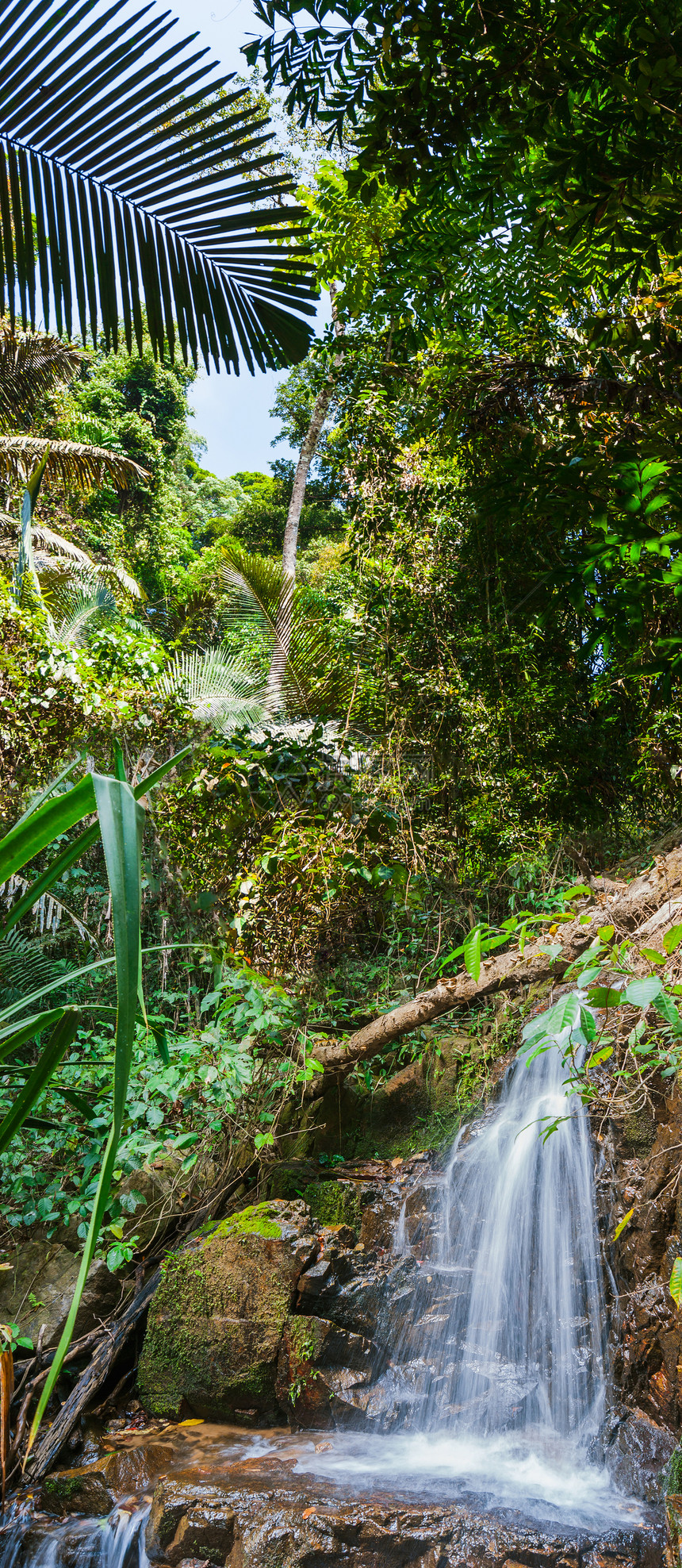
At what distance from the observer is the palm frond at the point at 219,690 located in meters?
8.55

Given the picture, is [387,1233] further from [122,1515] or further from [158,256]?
[158,256]

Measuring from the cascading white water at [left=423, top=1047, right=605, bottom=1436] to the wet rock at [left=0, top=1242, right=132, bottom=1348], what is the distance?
6.69 feet

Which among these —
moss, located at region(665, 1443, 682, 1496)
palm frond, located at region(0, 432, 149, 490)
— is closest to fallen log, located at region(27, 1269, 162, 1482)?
moss, located at region(665, 1443, 682, 1496)

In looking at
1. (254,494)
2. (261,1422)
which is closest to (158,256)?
(261,1422)

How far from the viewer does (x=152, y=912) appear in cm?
789

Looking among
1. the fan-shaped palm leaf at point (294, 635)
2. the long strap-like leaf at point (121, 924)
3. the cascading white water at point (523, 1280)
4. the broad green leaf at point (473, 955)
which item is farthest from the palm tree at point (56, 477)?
the long strap-like leaf at point (121, 924)

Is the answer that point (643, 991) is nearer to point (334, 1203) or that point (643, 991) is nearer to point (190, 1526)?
point (190, 1526)

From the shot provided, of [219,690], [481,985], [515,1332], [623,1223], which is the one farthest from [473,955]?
[219,690]

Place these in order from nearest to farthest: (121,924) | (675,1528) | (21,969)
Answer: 1. (121,924)
2. (675,1528)
3. (21,969)

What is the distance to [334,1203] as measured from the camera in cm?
521

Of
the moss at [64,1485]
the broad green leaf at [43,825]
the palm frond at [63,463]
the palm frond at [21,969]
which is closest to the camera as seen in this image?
the broad green leaf at [43,825]

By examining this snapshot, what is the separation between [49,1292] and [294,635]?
214 inches

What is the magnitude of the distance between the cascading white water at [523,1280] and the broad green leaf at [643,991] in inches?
85.9

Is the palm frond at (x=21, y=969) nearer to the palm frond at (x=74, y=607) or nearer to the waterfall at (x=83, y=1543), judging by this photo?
the palm frond at (x=74, y=607)
